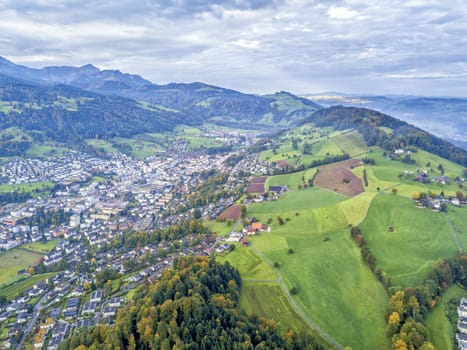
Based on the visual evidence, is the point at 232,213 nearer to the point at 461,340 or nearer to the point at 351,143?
the point at 461,340

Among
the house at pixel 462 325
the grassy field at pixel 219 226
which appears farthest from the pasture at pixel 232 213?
the house at pixel 462 325

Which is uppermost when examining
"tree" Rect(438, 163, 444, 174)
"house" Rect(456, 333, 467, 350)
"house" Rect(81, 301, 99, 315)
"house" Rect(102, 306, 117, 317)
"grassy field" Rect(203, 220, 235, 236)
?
"tree" Rect(438, 163, 444, 174)

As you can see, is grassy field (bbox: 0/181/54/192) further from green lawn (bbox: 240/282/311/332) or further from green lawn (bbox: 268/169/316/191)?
green lawn (bbox: 240/282/311/332)

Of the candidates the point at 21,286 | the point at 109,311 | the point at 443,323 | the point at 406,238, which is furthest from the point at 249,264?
the point at 21,286

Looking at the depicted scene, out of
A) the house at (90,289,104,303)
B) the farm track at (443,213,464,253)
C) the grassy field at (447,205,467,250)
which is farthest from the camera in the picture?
the grassy field at (447,205,467,250)

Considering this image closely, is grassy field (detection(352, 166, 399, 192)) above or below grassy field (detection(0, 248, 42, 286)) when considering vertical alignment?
above

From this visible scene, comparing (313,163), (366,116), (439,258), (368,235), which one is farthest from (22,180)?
(366,116)

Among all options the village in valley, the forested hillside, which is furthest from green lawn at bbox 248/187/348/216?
the forested hillside
